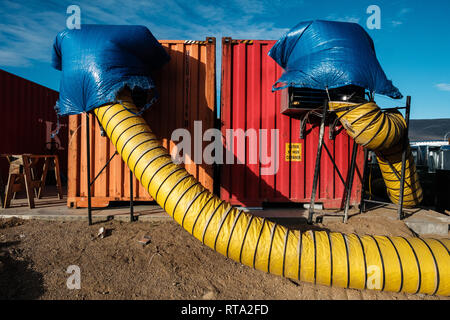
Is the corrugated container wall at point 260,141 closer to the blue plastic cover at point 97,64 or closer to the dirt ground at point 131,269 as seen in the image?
the dirt ground at point 131,269

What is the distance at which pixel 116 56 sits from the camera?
11.9ft

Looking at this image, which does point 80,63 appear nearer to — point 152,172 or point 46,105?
point 152,172

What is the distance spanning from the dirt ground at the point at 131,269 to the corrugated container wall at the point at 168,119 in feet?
Answer: 3.37

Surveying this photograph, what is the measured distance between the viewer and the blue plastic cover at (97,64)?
3521 mm

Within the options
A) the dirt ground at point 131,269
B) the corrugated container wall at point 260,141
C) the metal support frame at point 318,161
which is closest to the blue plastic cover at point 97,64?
the corrugated container wall at point 260,141

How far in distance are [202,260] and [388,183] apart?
405cm

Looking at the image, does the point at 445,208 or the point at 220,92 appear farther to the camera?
the point at 445,208

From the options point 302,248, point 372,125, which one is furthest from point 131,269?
point 372,125

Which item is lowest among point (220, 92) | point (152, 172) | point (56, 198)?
point (56, 198)

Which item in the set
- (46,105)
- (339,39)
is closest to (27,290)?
(339,39)

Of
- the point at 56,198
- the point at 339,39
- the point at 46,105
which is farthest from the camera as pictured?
the point at 46,105

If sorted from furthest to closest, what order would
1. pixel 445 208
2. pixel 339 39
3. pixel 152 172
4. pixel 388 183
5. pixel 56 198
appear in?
pixel 56 198 → pixel 445 208 → pixel 388 183 → pixel 339 39 → pixel 152 172

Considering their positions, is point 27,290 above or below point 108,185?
below

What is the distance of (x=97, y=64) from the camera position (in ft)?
Result: 11.5
